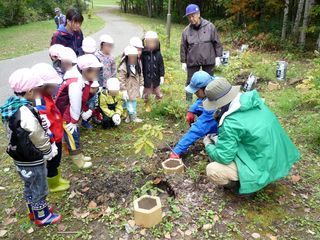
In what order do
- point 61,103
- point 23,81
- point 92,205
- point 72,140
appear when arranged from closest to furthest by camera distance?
1. point 23,81
2. point 92,205
3. point 61,103
4. point 72,140

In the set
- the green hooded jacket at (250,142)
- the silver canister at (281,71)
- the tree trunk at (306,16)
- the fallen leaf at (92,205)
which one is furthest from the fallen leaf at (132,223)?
the tree trunk at (306,16)

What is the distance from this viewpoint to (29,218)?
12.1 ft

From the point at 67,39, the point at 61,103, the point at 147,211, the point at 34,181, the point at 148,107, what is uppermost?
the point at 67,39

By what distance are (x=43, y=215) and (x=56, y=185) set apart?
650 millimetres

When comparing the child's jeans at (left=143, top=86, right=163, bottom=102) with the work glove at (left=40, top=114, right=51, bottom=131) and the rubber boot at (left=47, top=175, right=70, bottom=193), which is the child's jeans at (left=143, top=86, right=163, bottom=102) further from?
the work glove at (left=40, top=114, right=51, bottom=131)

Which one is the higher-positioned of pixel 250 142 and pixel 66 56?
pixel 66 56

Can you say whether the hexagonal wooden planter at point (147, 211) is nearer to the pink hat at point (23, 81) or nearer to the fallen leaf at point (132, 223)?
the fallen leaf at point (132, 223)

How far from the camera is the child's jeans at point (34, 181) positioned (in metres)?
3.25

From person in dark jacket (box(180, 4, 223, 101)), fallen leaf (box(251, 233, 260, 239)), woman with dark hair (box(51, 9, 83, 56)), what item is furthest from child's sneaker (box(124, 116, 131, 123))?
fallen leaf (box(251, 233, 260, 239))

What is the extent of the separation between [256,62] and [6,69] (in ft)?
29.1

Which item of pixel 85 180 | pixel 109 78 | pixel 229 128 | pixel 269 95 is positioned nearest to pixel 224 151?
pixel 229 128

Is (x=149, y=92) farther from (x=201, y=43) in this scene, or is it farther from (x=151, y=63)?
(x=201, y=43)

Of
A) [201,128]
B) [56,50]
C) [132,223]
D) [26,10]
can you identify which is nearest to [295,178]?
[201,128]

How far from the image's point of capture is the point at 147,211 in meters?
3.25
